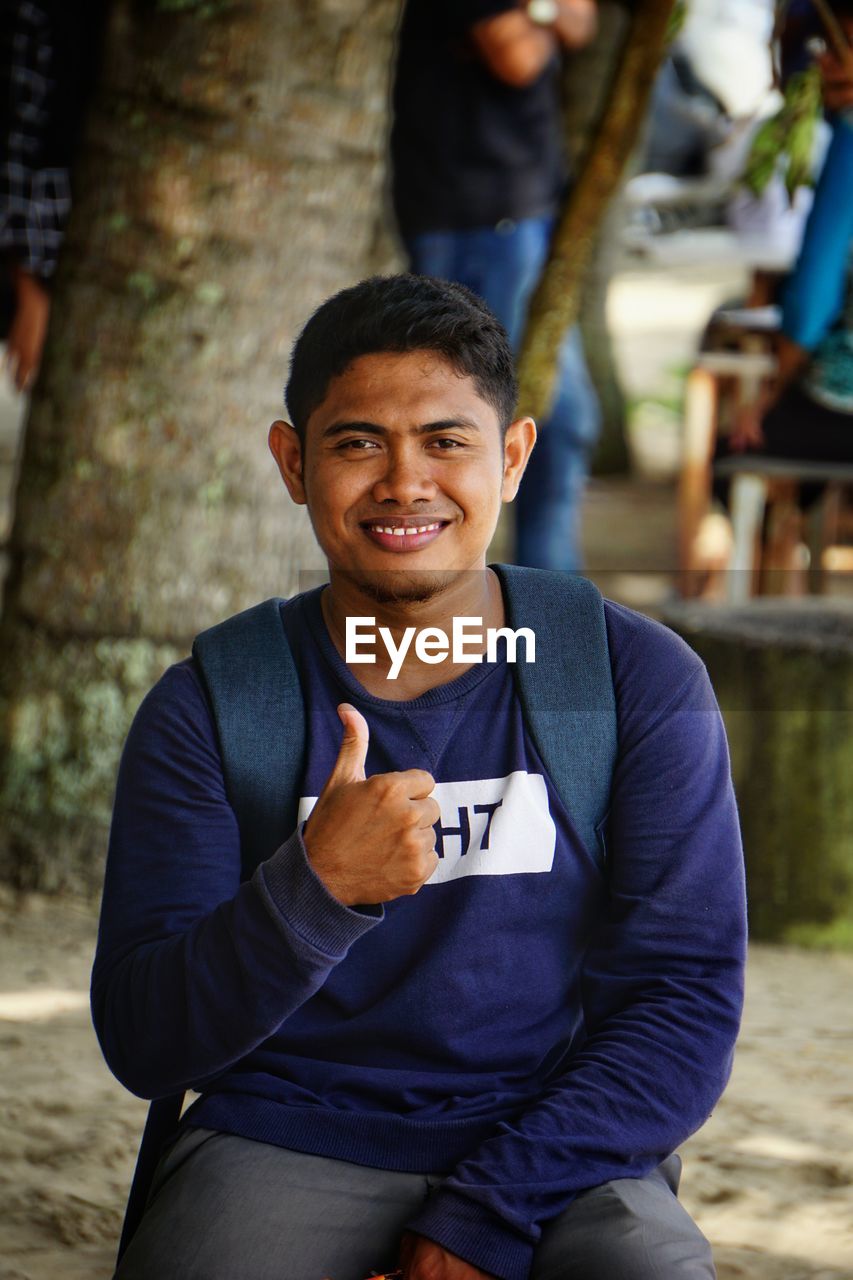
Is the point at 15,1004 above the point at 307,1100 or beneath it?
beneath

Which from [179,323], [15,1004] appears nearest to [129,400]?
[179,323]

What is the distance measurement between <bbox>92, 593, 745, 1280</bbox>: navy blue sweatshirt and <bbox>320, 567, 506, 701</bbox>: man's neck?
0.03 m

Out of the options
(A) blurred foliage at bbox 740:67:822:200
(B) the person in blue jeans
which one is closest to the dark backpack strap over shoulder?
(A) blurred foliage at bbox 740:67:822:200

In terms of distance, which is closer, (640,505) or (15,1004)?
(15,1004)

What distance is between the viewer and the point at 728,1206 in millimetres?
2555

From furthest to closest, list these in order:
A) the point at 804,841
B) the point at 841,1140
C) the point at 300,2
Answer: the point at 804,841 < the point at 300,2 < the point at 841,1140

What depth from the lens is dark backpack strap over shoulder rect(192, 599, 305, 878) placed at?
69.7 inches

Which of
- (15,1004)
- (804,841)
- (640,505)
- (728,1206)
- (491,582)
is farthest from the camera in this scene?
(640,505)

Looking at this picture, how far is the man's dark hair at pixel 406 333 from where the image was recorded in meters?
1.79

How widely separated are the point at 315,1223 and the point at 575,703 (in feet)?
1.97

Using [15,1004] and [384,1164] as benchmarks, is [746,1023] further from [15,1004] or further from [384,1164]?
[384,1164]

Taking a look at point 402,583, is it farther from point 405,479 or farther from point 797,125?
point 797,125

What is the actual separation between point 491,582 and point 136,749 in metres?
0.45
